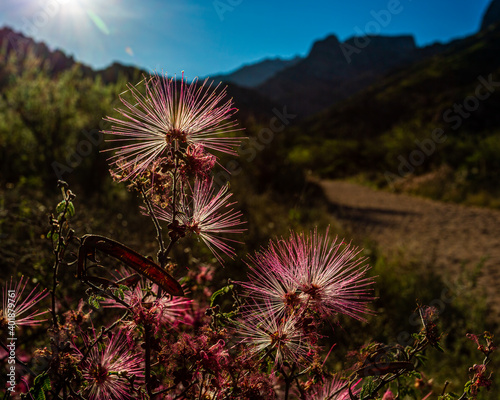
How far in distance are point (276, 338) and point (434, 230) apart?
31.8ft

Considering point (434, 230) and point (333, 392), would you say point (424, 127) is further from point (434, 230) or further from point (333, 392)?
point (333, 392)

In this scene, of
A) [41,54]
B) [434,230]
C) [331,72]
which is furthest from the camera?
[331,72]

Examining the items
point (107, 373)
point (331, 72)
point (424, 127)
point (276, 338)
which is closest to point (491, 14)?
point (331, 72)

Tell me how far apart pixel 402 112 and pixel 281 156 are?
3586 cm

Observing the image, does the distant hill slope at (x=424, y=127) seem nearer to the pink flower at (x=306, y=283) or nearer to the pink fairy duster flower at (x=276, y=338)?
→ the pink flower at (x=306, y=283)

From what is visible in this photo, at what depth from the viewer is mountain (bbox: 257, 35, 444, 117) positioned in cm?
10375

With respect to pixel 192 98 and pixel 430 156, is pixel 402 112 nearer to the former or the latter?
pixel 430 156

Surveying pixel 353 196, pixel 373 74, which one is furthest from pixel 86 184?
pixel 373 74

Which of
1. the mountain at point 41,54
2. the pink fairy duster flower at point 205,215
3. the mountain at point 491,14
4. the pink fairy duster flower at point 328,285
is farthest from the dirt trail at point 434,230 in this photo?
the mountain at point 491,14

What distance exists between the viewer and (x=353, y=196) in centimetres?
1584

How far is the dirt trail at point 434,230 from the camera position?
22.6 feet

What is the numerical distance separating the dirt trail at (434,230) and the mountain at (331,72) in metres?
87.9

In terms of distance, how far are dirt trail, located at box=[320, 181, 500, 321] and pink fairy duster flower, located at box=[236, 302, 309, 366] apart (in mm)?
5180

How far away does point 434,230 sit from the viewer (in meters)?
9.33
